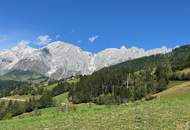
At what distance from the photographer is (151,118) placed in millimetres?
30828

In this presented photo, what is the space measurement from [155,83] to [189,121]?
151 metres

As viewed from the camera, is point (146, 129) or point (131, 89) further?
point (131, 89)

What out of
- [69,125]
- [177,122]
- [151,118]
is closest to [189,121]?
[177,122]

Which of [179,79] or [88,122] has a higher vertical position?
[179,79]

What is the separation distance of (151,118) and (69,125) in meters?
6.63

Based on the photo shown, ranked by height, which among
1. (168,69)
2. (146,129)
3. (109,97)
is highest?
(168,69)

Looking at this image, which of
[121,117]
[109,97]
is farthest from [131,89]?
[121,117]

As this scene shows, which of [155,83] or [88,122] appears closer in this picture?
[88,122]

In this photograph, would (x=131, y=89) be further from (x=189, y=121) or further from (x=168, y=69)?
(x=189, y=121)

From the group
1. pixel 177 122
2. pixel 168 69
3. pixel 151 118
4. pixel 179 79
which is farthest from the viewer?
pixel 168 69

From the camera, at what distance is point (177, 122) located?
28.5 meters

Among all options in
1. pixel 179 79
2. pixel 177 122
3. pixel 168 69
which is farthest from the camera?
pixel 168 69

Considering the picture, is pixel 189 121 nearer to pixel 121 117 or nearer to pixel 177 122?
pixel 177 122

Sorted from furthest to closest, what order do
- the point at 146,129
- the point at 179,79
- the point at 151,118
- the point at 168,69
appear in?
the point at 168,69
the point at 179,79
the point at 151,118
the point at 146,129
